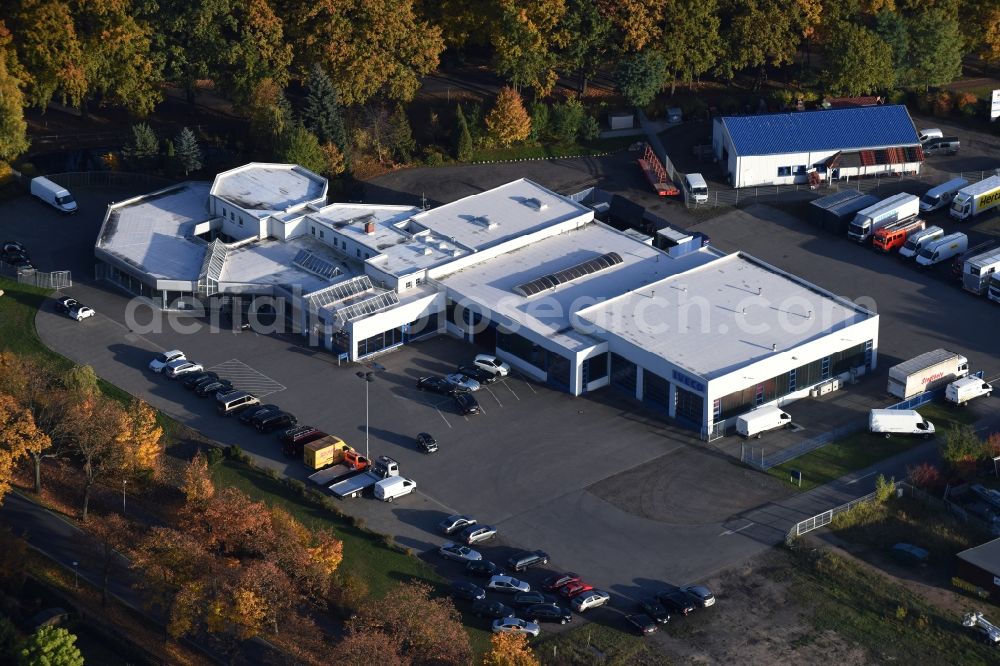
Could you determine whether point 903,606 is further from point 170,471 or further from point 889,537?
point 170,471

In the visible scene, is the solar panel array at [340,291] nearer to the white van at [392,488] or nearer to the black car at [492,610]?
the white van at [392,488]

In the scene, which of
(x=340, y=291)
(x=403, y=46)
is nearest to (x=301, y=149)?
(x=403, y=46)

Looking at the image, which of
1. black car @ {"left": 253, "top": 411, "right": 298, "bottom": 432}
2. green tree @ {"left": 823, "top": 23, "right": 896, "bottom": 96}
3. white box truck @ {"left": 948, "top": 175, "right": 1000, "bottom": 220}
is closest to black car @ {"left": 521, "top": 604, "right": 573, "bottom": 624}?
black car @ {"left": 253, "top": 411, "right": 298, "bottom": 432}

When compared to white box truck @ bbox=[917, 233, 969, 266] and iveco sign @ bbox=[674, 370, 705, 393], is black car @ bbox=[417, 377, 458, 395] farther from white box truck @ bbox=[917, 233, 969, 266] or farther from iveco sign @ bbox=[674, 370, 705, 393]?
white box truck @ bbox=[917, 233, 969, 266]

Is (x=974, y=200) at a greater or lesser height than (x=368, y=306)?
greater

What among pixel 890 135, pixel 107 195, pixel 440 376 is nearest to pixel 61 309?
pixel 107 195

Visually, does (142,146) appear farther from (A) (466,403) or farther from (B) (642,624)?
(B) (642,624)

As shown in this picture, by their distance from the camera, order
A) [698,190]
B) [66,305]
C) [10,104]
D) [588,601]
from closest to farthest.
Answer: [588,601]
[66,305]
[10,104]
[698,190]
